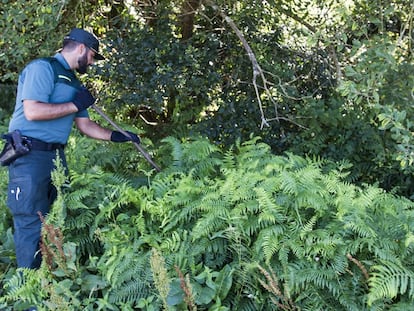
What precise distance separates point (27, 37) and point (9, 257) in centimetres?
345

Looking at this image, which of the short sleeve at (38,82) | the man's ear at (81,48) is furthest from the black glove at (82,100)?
the man's ear at (81,48)

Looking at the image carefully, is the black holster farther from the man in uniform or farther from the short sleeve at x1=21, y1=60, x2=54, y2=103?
the short sleeve at x1=21, y1=60, x2=54, y2=103

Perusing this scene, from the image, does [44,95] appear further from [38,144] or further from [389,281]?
[389,281]

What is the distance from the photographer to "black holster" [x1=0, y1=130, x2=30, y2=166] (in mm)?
4668

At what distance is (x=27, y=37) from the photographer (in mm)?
7418

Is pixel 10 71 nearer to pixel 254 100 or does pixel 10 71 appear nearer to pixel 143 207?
pixel 254 100

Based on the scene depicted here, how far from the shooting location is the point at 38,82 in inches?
183

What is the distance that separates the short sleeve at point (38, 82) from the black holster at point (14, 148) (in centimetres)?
35

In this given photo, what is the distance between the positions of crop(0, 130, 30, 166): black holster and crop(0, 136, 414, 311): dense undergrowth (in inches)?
21.3

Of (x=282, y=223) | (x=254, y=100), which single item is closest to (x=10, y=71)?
(x=254, y=100)

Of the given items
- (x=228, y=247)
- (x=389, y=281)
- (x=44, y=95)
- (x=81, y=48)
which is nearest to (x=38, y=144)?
(x=44, y=95)

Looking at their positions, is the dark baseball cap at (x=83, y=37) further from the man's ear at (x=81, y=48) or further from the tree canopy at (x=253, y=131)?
the tree canopy at (x=253, y=131)

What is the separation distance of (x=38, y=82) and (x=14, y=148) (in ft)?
1.99

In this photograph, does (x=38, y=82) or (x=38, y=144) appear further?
(x=38, y=144)
